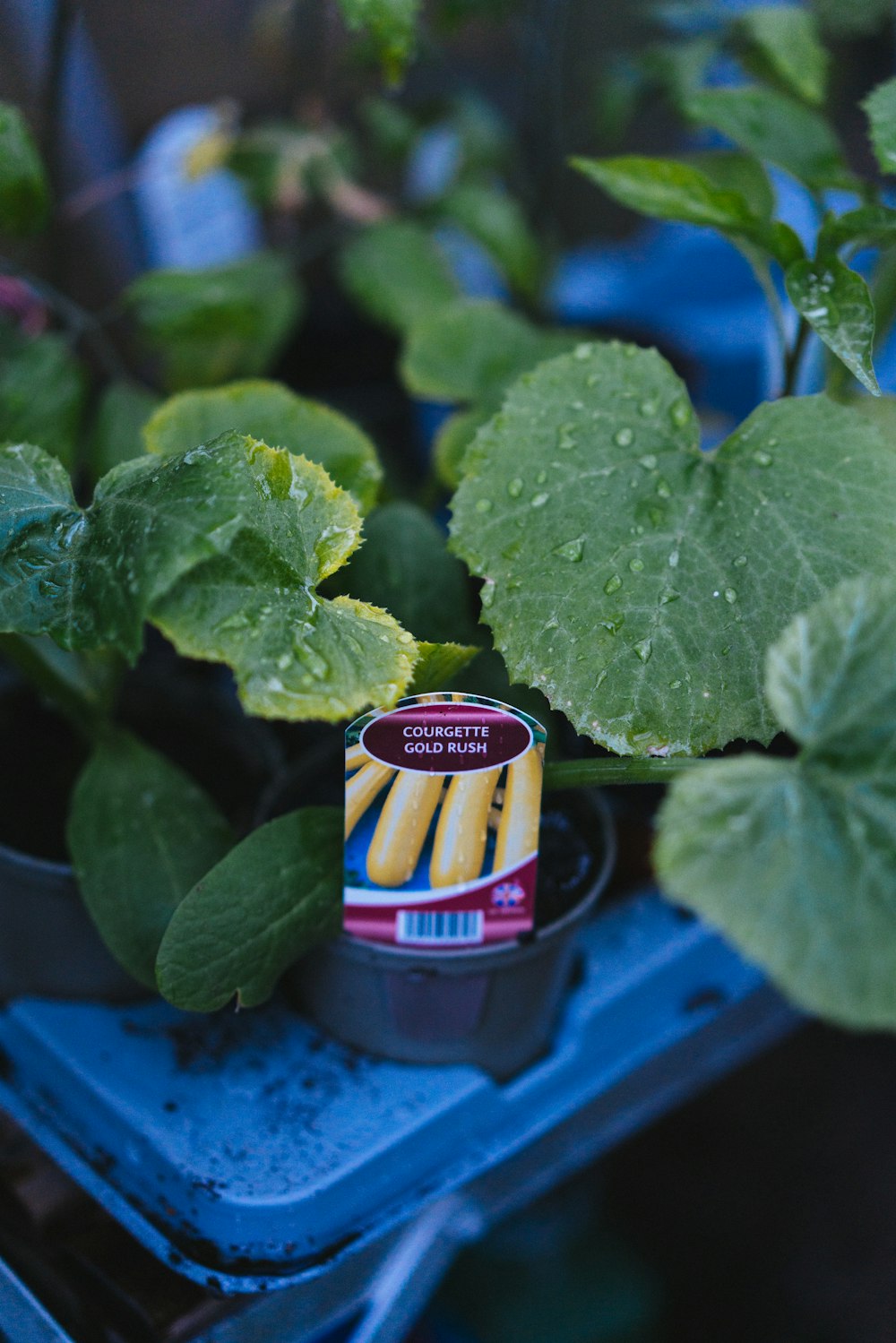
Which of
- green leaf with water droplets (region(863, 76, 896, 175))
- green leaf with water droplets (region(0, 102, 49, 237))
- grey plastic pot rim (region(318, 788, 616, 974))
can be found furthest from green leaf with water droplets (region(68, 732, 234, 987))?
green leaf with water droplets (region(863, 76, 896, 175))

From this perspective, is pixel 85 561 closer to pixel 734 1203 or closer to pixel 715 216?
pixel 715 216

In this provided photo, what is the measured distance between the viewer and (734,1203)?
1134 millimetres

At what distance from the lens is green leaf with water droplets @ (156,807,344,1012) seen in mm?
523

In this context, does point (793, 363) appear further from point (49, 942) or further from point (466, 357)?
point (49, 942)

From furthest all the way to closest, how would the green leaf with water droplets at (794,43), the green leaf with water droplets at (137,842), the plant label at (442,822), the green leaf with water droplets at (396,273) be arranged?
the green leaf with water droplets at (396,273)
the green leaf with water droplets at (794,43)
the green leaf with water droplets at (137,842)
the plant label at (442,822)

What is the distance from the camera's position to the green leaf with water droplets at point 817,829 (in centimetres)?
38

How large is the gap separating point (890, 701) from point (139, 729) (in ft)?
1.92

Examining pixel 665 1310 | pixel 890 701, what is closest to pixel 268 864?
pixel 890 701

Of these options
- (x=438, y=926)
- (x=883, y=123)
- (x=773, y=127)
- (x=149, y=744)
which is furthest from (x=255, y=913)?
(x=773, y=127)

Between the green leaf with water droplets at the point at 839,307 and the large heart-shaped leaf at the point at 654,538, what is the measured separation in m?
0.04

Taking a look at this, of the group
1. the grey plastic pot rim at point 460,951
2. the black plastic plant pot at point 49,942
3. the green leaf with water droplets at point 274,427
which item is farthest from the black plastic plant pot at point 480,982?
the green leaf with water droplets at point 274,427

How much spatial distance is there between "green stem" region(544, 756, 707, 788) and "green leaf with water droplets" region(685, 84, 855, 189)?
19.8 inches

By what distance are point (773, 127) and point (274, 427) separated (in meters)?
0.47

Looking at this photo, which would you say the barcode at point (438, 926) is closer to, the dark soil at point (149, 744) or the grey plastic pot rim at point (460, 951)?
the grey plastic pot rim at point (460, 951)
